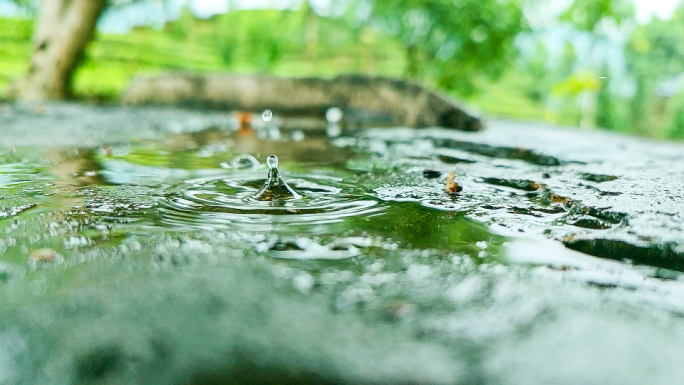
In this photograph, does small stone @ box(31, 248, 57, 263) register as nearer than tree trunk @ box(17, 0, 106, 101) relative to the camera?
Yes

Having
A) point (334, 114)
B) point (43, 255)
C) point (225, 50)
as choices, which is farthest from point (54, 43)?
point (43, 255)

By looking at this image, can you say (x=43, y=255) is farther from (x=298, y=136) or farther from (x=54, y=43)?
(x=54, y=43)

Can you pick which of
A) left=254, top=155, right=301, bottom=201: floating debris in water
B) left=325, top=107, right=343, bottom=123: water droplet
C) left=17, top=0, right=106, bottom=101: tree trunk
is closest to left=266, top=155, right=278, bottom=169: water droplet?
left=254, top=155, right=301, bottom=201: floating debris in water

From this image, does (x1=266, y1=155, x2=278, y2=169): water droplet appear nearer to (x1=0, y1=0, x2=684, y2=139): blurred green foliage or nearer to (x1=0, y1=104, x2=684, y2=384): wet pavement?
(x1=0, y1=104, x2=684, y2=384): wet pavement

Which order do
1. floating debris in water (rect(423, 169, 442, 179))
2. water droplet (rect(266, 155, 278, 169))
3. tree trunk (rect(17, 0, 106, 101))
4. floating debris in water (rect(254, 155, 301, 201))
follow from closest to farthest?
floating debris in water (rect(254, 155, 301, 201)) < water droplet (rect(266, 155, 278, 169)) < floating debris in water (rect(423, 169, 442, 179)) < tree trunk (rect(17, 0, 106, 101))

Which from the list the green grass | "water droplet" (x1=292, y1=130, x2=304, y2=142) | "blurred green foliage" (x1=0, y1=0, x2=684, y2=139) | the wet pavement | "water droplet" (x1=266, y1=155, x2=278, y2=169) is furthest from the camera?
the green grass

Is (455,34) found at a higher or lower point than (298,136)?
higher

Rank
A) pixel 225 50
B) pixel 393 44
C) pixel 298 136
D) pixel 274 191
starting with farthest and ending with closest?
pixel 393 44
pixel 225 50
pixel 298 136
pixel 274 191

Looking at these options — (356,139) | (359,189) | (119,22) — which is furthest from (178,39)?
→ (359,189)
